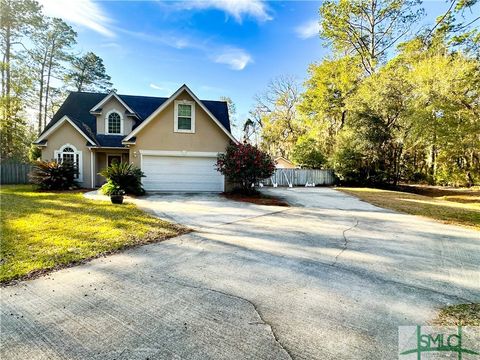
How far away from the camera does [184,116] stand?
13695 mm

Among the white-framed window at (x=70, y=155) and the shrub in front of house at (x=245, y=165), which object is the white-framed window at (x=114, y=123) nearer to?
the white-framed window at (x=70, y=155)

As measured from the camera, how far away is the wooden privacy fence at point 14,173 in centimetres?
1789

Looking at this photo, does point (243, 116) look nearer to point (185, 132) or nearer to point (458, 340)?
point (185, 132)

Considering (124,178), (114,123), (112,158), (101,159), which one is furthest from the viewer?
(112,158)

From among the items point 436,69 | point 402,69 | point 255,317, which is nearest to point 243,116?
point 402,69

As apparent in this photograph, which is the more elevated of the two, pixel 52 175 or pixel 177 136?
pixel 177 136

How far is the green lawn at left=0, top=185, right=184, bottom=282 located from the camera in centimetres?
421

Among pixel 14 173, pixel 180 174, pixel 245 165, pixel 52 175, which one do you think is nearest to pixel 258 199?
pixel 245 165

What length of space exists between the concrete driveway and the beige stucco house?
27.3 ft

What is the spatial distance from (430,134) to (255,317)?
18.6 metres

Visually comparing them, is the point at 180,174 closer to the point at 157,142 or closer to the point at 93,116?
the point at 157,142

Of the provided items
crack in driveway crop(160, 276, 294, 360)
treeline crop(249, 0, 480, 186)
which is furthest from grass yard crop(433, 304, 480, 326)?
treeline crop(249, 0, 480, 186)

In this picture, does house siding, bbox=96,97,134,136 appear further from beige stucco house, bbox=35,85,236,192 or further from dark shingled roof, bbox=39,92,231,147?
dark shingled roof, bbox=39,92,231,147

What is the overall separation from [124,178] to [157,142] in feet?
8.87
